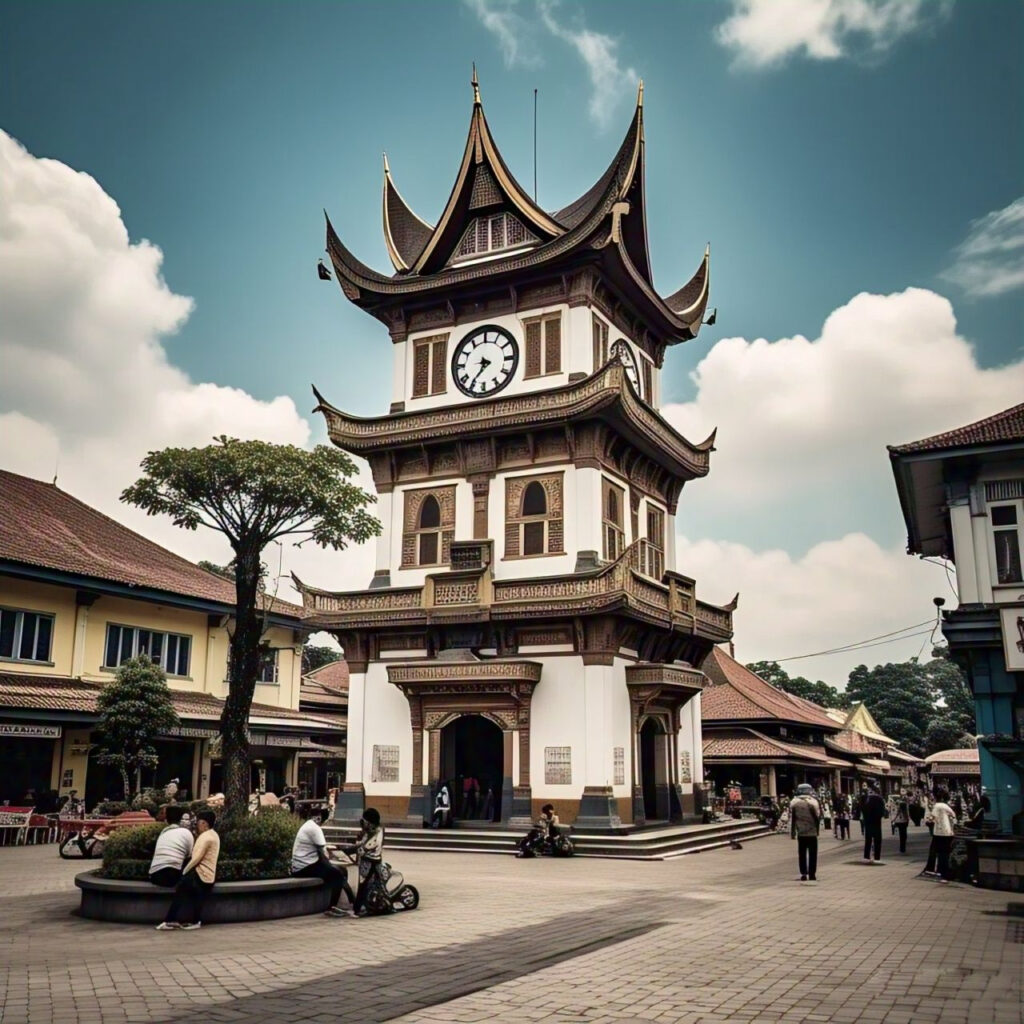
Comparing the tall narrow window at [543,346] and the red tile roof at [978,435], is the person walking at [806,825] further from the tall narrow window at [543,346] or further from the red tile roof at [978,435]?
the tall narrow window at [543,346]

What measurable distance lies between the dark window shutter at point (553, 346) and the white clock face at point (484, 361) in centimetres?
107

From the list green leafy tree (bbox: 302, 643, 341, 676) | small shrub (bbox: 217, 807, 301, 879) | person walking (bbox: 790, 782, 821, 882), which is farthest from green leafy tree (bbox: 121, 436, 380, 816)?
green leafy tree (bbox: 302, 643, 341, 676)

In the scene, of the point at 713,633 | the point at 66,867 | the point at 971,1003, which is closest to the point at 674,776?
the point at 713,633

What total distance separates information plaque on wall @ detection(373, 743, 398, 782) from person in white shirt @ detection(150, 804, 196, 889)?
654 inches

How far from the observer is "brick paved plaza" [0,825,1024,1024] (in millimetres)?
8070

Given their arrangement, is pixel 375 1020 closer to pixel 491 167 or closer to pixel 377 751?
pixel 377 751

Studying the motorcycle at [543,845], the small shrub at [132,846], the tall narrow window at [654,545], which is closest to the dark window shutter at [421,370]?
the tall narrow window at [654,545]

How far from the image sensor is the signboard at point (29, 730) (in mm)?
25970

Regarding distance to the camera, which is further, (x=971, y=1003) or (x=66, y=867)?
(x=66, y=867)

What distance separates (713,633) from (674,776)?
504cm

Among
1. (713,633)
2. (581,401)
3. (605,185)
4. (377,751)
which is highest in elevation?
(605,185)

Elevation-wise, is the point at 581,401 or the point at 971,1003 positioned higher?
the point at 581,401

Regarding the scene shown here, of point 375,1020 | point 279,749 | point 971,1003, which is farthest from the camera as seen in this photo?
point 279,749

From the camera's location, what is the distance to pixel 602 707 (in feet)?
87.6
